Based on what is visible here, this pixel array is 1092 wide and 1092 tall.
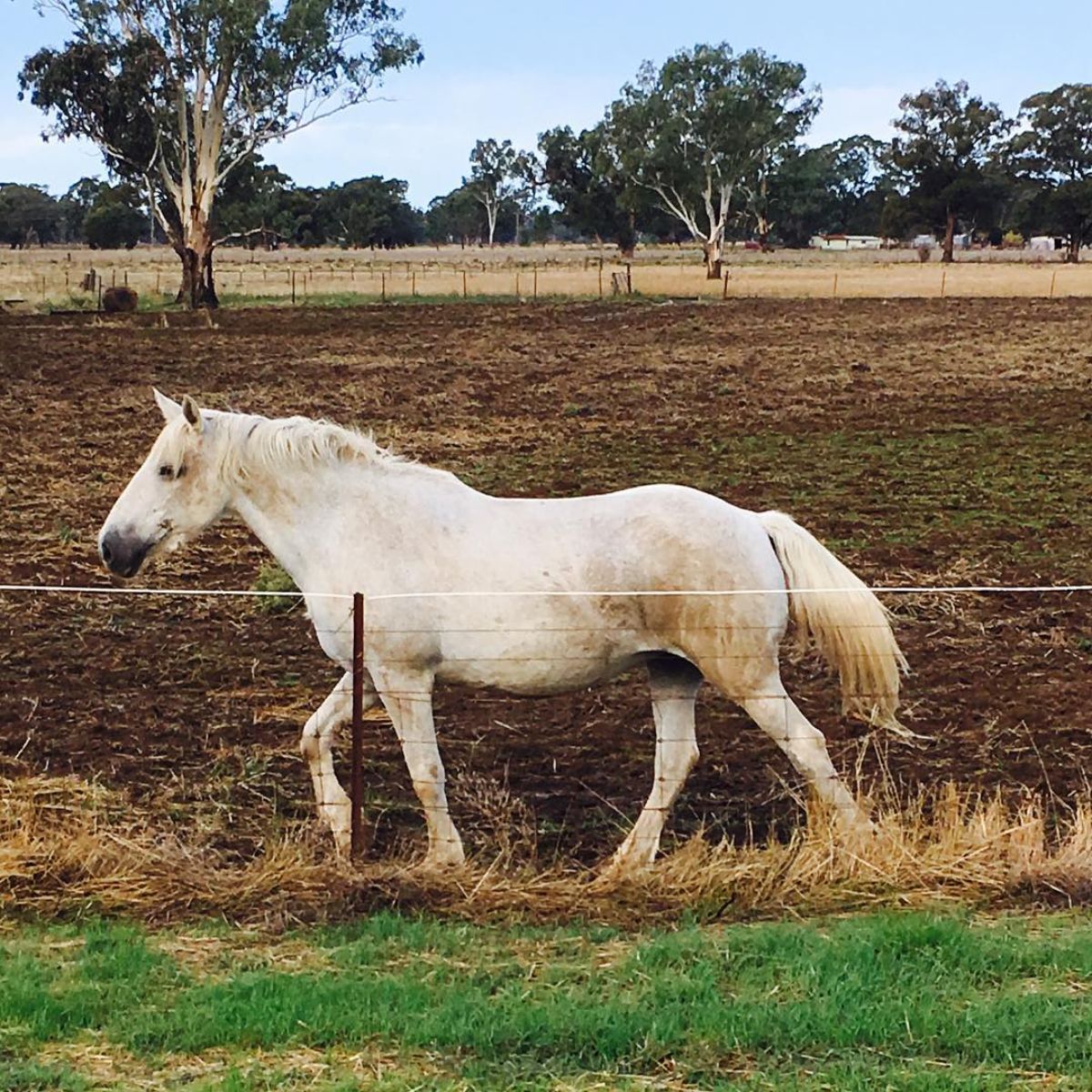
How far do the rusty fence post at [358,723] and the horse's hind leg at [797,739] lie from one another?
62.4 inches

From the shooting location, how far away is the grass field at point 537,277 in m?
48.1

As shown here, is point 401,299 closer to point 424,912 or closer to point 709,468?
point 709,468

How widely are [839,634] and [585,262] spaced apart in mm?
79508

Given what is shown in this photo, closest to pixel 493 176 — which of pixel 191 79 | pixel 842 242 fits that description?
pixel 842 242

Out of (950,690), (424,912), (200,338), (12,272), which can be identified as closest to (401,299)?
(200,338)

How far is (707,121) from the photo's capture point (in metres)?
70.1

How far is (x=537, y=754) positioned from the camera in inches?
304

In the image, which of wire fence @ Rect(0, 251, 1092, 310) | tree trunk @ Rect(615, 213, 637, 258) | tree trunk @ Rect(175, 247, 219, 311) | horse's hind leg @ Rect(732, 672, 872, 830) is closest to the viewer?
horse's hind leg @ Rect(732, 672, 872, 830)

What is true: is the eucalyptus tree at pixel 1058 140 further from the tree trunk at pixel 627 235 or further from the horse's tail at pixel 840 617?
the horse's tail at pixel 840 617

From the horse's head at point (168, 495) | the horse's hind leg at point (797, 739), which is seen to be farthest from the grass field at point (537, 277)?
the horse's hind leg at point (797, 739)

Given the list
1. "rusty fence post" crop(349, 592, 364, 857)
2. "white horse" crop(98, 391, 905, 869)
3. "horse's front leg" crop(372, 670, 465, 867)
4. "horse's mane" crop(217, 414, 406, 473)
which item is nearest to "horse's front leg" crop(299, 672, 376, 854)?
"white horse" crop(98, 391, 905, 869)

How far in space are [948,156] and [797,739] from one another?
8648 centimetres

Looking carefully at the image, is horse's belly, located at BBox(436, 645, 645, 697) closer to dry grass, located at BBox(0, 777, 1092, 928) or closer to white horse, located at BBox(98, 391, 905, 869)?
white horse, located at BBox(98, 391, 905, 869)

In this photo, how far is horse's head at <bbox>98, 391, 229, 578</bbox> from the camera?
660 cm
